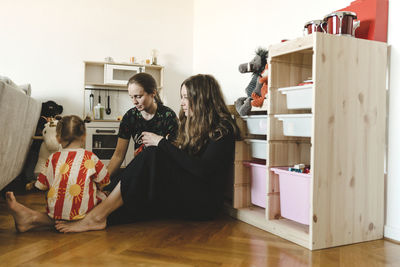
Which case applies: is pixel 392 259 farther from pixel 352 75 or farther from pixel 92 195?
pixel 92 195

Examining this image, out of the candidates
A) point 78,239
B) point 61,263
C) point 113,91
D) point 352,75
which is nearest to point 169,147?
point 78,239

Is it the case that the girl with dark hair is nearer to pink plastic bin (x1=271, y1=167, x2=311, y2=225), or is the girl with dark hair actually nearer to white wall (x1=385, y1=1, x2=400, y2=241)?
pink plastic bin (x1=271, y1=167, x2=311, y2=225)

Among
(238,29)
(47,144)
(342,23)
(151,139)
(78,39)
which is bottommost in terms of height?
(47,144)

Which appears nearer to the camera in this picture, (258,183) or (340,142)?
(340,142)

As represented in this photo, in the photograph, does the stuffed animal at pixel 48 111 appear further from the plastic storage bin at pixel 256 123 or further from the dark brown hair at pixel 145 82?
the plastic storage bin at pixel 256 123

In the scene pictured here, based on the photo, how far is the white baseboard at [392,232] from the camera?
5.37ft

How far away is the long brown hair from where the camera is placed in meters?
1.90

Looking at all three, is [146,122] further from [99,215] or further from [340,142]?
[340,142]

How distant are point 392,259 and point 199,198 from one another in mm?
920

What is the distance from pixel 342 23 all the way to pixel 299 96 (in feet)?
1.28

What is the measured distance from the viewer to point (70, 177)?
1651 mm

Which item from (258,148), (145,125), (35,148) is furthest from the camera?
(35,148)

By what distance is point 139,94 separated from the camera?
215 cm

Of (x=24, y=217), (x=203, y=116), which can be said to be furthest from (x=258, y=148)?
(x=24, y=217)
